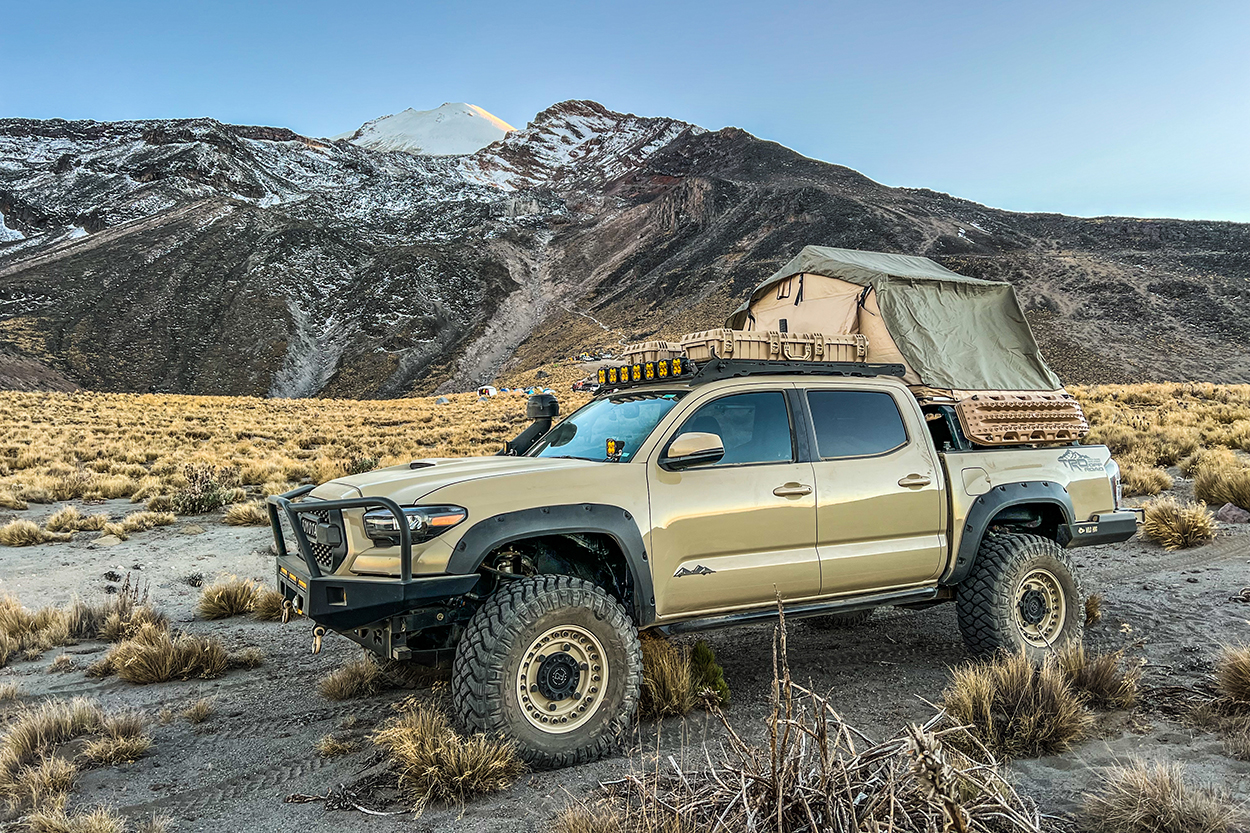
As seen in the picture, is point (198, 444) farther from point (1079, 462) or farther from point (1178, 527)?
point (1178, 527)

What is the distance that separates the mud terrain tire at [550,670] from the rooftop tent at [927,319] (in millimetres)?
4107

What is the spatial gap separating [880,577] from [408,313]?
87.2m

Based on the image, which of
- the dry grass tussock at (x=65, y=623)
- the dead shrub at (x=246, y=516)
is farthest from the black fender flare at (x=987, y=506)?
the dead shrub at (x=246, y=516)

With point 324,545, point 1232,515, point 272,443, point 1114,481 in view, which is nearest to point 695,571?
point 324,545

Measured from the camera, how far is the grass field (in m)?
12.8

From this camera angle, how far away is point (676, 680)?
4688mm

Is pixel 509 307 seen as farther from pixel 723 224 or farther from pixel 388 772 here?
pixel 388 772

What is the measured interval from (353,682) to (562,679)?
1928 millimetres

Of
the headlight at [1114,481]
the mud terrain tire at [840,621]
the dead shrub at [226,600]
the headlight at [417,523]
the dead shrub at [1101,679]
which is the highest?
the headlight at [417,523]

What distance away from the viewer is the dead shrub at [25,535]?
32.2 ft

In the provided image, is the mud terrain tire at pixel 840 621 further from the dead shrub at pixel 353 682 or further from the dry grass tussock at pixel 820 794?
the dead shrub at pixel 353 682

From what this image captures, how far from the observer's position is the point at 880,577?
4992 mm

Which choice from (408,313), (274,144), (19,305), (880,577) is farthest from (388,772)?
(274,144)

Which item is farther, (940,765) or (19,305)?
(19,305)
